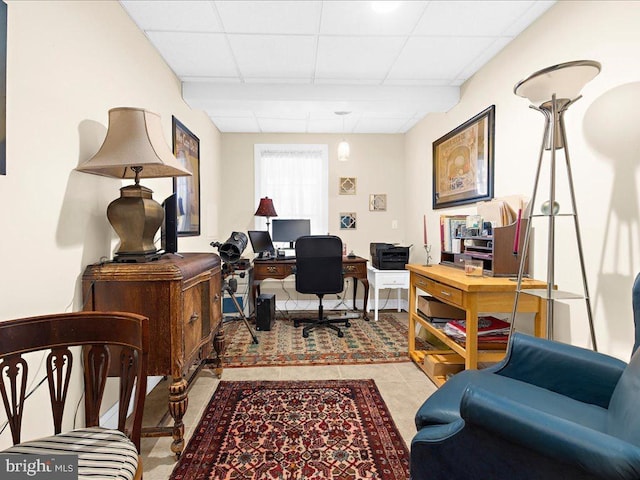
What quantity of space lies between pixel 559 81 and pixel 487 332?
59.2 inches

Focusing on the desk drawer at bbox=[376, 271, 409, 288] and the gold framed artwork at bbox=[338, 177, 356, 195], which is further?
the gold framed artwork at bbox=[338, 177, 356, 195]

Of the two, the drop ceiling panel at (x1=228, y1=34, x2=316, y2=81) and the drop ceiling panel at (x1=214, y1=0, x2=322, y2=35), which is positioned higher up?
the drop ceiling panel at (x1=228, y1=34, x2=316, y2=81)

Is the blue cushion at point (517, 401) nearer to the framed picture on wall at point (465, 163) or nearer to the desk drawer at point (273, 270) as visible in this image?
the framed picture on wall at point (465, 163)

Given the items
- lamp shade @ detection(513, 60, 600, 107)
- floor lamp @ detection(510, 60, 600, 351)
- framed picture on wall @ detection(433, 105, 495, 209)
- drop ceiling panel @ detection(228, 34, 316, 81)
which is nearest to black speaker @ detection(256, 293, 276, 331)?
framed picture on wall @ detection(433, 105, 495, 209)

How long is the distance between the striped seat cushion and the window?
3554mm

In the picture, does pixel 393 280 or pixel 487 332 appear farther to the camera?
pixel 393 280

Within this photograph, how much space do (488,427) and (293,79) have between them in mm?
3017

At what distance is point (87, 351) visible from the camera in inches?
46.3

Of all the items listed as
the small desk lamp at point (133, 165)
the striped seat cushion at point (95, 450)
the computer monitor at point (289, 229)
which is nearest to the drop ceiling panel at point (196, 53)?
the small desk lamp at point (133, 165)

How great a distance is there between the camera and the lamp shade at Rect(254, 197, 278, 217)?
409cm

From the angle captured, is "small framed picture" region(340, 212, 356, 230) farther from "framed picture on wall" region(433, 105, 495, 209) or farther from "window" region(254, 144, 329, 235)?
"framed picture on wall" region(433, 105, 495, 209)

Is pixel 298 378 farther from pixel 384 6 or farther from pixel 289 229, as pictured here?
pixel 384 6

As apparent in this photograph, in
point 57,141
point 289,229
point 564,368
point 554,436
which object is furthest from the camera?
point 289,229

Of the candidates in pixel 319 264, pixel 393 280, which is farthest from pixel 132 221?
pixel 393 280
